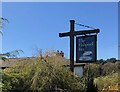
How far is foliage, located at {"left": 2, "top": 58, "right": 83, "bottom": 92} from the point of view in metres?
16.1

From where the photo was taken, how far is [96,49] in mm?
18562

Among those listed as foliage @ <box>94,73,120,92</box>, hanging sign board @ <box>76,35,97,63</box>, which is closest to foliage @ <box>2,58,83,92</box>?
hanging sign board @ <box>76,35,97,63</box>

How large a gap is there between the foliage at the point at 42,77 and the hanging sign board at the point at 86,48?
1977mm

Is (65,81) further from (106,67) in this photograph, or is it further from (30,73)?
(106,67)

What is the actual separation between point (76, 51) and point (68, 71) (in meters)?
2.17

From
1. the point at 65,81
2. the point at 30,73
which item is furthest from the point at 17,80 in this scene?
the point at 65,81

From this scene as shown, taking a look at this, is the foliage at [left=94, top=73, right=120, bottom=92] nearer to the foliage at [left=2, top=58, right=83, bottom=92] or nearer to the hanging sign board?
the hanging sign board

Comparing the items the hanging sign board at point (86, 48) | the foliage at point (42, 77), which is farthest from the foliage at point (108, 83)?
the foliage at point (42, 77)

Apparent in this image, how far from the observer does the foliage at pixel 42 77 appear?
632 inches

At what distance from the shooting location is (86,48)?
19016mm

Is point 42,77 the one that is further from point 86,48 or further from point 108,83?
point 108,83

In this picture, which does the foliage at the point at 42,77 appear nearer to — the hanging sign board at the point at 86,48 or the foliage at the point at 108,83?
the hanging sign board at the point at 86,48

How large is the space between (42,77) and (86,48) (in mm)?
3788

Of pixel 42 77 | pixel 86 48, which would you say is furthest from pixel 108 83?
pixel 42 77
